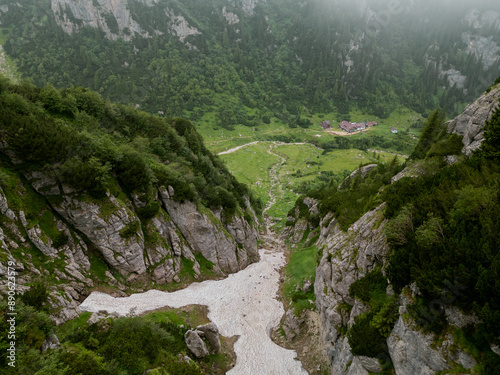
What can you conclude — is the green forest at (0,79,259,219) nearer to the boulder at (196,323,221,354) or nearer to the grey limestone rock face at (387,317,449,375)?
the boulder at (196,323,221,354)

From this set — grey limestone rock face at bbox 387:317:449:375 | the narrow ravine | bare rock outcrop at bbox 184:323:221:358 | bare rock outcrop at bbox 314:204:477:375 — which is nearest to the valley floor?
the narrow ravine

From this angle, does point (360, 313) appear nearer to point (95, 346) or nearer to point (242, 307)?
point (242, 307)

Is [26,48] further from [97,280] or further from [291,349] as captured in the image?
[291,349]

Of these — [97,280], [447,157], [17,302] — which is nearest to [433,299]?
[447,157]

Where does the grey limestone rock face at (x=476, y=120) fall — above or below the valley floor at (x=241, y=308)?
above

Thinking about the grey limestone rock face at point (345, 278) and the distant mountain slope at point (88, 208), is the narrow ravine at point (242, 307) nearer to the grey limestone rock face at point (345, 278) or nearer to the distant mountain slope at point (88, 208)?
the distant mountain slope at point (88, 208)

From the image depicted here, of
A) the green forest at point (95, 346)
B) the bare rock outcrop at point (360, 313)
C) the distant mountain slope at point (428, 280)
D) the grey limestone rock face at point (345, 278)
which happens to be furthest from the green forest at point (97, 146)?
the distant mountain slope at point (428, 280)

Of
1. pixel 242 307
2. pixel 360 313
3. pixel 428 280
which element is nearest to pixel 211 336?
pixel 242 307
